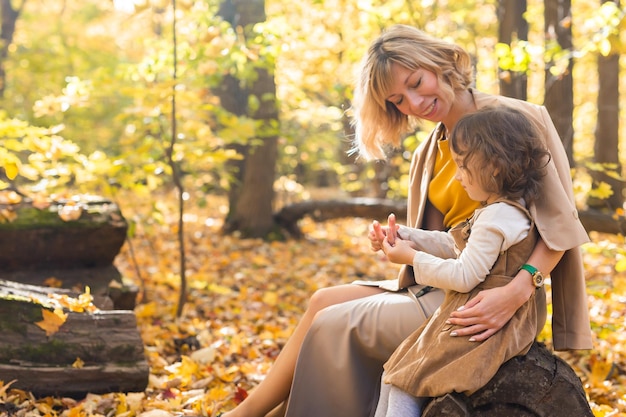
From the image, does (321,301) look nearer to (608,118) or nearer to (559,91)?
(559,91)

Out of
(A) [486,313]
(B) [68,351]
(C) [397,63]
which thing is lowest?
(B) [68,351]

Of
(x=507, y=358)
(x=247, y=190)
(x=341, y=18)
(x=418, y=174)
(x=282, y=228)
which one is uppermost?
(x=341, y=18)

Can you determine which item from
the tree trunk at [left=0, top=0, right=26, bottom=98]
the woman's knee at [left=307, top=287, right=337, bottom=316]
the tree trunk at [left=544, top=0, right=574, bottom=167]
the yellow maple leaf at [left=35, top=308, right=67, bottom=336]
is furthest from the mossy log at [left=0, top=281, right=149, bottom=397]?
the tree trunk at [left=0, top=0, right=26, bottom=98]

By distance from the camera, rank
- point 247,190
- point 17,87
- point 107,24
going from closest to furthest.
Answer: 1. point 247,190
2. point 17,87
3. point 107,24

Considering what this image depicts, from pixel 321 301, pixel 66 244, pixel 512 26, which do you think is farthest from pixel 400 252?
pixel 512 26

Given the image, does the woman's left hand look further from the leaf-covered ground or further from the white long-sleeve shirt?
the leaf-covered ground

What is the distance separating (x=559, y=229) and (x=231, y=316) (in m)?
3.39

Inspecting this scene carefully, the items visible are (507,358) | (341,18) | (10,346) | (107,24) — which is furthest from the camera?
(107,24)

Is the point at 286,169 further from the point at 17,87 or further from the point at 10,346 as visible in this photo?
the point at 10,346

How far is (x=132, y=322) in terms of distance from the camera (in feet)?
10.4

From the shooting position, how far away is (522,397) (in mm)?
2018

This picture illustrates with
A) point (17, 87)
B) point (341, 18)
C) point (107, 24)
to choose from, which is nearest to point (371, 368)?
point (341, 18)

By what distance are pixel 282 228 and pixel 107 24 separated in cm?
1207

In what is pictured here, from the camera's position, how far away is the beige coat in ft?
7.03
